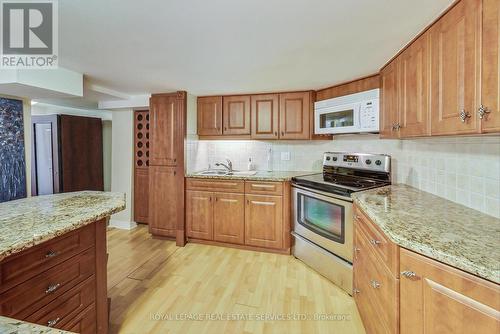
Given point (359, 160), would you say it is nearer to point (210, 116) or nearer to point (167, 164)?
point (210, 116)

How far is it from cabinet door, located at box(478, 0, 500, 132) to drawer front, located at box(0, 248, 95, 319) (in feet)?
6.82

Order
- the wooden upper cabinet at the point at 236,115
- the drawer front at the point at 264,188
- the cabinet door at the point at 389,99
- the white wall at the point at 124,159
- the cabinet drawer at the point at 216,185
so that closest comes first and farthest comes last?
the cabinet door at the point at 389,99, the drawer front at the point at 264,188, the cabinet drawer at the point at 216,185, the wooden upper cabinet at the point at 236,115, the white wall at the point at 124,159

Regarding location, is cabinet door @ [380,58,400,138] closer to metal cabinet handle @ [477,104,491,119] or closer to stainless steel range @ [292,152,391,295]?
stainless steel range @ [292,152,391,295]

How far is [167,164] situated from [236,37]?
2.05 m

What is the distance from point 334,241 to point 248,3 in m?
1.99

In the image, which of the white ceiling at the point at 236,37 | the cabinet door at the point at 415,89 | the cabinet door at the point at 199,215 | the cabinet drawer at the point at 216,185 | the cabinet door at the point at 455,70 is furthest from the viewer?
the cabinet door at the point at 199,215

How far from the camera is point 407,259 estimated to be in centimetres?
102

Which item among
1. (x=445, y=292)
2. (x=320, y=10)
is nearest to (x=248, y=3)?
(x=320, y=10)

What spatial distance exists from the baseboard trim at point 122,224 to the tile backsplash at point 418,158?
1.50 meters

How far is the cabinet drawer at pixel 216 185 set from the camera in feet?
9.46

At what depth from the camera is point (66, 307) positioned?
47.8 inches

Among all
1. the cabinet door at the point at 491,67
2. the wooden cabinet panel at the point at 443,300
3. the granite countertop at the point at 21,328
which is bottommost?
the wooden cabinet panel at the point at 443,300

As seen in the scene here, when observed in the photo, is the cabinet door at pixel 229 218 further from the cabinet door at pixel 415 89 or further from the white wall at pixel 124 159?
the cabinet door at pixel 415 89
